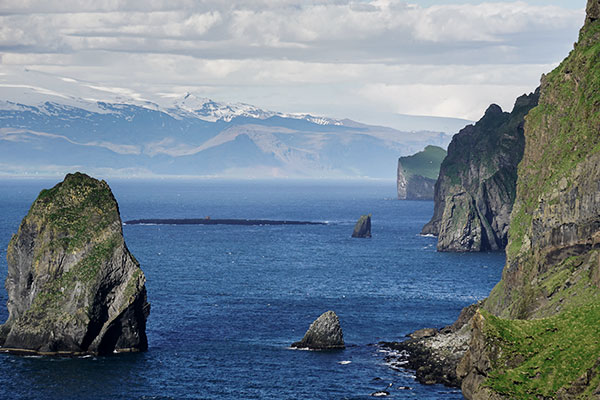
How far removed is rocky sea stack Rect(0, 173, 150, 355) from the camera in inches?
4719

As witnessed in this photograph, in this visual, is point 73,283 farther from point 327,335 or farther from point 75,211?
point 327,335

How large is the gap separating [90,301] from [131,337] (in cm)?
778

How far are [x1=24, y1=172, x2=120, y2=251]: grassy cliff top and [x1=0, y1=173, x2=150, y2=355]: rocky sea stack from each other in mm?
133

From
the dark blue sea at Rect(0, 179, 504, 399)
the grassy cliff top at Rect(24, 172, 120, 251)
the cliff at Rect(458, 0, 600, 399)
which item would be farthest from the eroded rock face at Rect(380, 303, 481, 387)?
the grassy cliff top at Rect(24, 172, 120, 251)

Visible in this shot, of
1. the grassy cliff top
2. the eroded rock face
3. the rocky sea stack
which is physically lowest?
the eroded rock face

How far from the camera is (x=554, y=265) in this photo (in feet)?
393

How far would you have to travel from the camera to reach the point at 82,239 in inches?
4909

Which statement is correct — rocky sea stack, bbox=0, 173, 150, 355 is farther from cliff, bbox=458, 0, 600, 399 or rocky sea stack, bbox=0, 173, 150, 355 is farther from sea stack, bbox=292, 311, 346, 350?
cliff, bbox=458, 0, 600, 399

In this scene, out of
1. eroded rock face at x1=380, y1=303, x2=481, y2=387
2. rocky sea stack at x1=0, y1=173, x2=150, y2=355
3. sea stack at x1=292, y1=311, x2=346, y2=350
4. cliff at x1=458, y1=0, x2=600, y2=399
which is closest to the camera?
cliff at x1=458, y1=0, x2=600, y2=399

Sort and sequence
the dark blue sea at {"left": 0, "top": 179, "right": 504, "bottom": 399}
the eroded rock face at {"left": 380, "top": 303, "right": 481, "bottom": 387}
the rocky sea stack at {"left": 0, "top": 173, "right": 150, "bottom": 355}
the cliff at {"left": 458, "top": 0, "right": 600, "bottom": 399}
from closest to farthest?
the cliff at {"left": 458, "top": 0, "right": 600, "bottom": 399}
the dark blue sea at {"left": 0, "top": 179, "right": 504, "bottom": 399}
the eroded rock face at {"left": 380, "top": 303, "right": 481, "bottom": 387}
the rocky sea stack at {"left": 0, "top": 173, "right": 150, "bottom": 355}

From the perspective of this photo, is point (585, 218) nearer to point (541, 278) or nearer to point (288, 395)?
point (541, 278)

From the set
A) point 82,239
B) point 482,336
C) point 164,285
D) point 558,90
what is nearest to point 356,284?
point 164,285

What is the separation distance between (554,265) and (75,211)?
63831 millimetres

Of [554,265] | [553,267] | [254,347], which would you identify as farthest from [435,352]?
[254,347]
